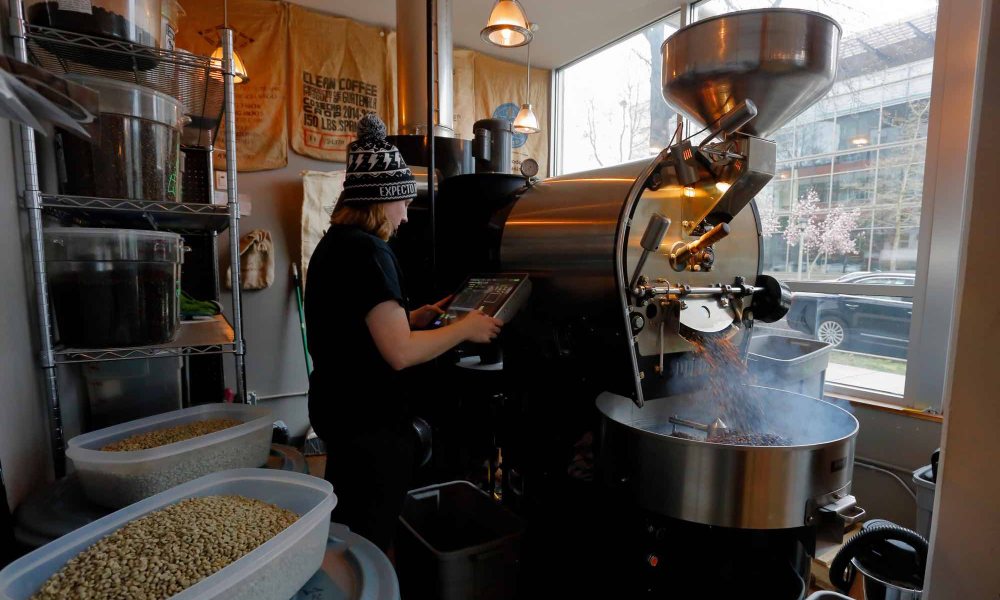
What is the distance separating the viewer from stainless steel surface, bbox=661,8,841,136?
3.78 feet

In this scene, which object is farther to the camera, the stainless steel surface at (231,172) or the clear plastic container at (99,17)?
the stainless steel surface at (231,172)

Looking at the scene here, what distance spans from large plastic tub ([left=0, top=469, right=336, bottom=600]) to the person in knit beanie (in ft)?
1.78

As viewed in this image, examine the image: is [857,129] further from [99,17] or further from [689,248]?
[99,17]

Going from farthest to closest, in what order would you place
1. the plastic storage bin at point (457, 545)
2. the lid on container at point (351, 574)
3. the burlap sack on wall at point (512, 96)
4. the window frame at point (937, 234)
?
the burlap sack on wall at point (512, 96) < the window frame at point (937, 234) < the plastic storage bin at point (457, 545) < the lid on container at point (351, 574)

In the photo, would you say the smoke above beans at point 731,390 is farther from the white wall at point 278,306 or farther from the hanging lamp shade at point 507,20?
the white wall at point 278,306

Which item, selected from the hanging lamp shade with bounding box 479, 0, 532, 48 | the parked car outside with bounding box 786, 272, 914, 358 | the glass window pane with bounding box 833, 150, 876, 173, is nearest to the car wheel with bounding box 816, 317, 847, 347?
the parked car outside with bounding box 786, 272, 914, 358

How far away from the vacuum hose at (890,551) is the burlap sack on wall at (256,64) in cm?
388

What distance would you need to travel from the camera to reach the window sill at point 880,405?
7.37 feet

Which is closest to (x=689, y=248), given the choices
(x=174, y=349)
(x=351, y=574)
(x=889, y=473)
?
(x=351, y=574)

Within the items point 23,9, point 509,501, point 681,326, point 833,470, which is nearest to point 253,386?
point 509,501

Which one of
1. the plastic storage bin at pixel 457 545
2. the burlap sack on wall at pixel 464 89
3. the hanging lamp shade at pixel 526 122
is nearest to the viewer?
the plastic storage bin at pixel 457 545

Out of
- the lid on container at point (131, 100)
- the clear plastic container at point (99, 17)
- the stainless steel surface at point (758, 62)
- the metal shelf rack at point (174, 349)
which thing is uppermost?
the clear plastic container at point (99, 17)

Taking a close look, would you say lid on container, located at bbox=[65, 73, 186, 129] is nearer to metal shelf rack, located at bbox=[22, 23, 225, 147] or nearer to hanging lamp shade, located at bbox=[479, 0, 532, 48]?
metal shelf rack, located at bbox=[22, 23, 225, 147]

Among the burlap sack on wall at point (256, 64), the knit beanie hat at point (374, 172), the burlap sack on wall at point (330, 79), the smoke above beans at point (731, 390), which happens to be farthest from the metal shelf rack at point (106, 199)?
the burlap sack on wall at point (330, 79)
